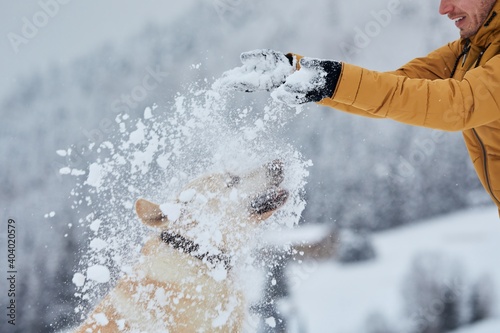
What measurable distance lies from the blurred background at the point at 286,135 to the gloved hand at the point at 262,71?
206 centimetres

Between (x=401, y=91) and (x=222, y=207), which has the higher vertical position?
(x=401, y=91)

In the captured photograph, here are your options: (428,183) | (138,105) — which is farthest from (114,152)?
(428,183)

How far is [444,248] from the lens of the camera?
A: 420 cm

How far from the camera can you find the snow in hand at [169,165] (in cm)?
223

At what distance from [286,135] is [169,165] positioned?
3.84ft

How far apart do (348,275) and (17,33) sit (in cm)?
380

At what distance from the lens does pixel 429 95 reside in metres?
1.20

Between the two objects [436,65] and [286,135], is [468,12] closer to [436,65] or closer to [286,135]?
[436,65]

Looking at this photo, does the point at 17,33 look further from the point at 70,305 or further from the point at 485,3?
the point at 485,3

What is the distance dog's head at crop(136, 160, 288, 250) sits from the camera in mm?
1902

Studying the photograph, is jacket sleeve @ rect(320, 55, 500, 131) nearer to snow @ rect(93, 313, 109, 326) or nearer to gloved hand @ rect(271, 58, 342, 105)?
gloved hand @ rect(271, 58, 342, 105)

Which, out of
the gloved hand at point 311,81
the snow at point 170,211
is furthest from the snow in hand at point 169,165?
the gloved hand at point 311,81

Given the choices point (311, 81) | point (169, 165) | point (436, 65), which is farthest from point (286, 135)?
point (311, 81)

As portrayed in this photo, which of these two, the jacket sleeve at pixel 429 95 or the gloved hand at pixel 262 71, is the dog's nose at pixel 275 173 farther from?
the jacket sleeve at pixel 429 95
